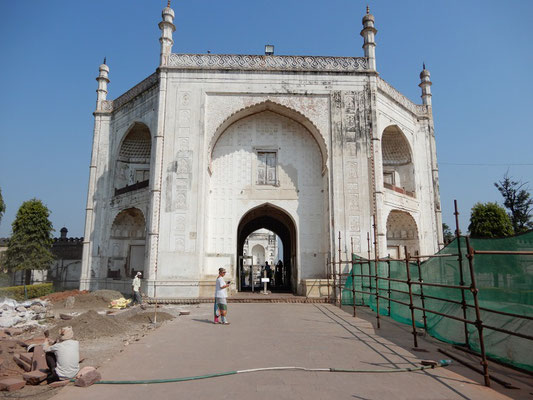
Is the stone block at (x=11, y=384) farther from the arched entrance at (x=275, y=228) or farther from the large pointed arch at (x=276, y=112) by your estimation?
the arched entrance at (x=275, y=228)

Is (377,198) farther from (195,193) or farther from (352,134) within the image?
(195,193)

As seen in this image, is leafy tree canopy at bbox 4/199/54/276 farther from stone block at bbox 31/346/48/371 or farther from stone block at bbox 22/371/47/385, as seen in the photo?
stone block at bbox 22/371/47/385

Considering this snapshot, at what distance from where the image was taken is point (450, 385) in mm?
3988

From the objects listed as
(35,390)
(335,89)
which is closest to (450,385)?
(35,390)

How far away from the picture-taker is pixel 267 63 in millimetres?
14398

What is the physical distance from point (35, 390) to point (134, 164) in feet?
47.1

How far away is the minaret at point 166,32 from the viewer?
1434 cm

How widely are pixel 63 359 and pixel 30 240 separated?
18.2 meters

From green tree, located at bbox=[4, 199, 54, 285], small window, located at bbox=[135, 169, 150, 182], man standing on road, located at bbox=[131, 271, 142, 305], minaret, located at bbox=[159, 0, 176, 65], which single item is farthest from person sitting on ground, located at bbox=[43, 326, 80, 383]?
→ green tree, located at bbox=[4, 199, 54, 285]

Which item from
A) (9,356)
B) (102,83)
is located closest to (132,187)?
(102,83)

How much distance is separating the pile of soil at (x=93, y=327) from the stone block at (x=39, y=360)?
2.25 meters

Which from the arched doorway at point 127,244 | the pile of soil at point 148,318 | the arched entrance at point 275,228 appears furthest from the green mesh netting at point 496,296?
the arched doorway at point 127,244

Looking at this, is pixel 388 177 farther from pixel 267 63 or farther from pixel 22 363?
pixel 22 363

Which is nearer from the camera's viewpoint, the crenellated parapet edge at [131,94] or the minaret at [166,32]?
the minaret at [166,32]
